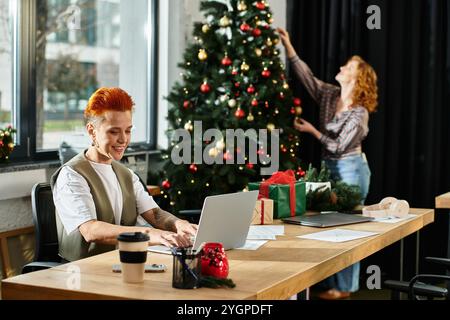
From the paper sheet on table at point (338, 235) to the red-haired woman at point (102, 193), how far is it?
1.63 ft

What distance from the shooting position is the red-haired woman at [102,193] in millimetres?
3041

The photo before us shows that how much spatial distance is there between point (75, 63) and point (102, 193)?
243cm

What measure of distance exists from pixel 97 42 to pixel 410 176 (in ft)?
8.17

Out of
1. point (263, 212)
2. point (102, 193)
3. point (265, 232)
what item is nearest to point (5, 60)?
point (102, 193)

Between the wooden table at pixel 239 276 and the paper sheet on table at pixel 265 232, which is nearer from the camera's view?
the wooden table at pixel 239 276

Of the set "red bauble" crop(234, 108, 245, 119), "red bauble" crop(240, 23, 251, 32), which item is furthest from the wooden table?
"red bauble" crop(240, 23, 251, 32)

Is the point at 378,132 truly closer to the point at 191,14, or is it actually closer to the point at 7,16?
the point at 191,14

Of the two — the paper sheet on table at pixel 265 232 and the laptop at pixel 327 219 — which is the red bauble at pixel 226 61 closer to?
the laptop at pixel 327 219

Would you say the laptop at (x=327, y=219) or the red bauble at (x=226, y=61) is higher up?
the red bauble at (x=226, y=61)

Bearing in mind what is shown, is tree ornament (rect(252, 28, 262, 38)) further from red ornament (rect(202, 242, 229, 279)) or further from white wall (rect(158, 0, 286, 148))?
red ornament (rect(202, 242, 229, 279))

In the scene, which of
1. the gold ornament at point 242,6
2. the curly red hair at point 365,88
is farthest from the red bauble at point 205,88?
the curly red hair at point 365,88

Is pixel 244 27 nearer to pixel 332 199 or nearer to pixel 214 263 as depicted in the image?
pixel 332 199

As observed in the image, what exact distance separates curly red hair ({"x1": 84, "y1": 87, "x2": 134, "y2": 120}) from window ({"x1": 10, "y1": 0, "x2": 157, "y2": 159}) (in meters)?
→ 1.78

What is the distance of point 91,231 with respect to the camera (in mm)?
2975
